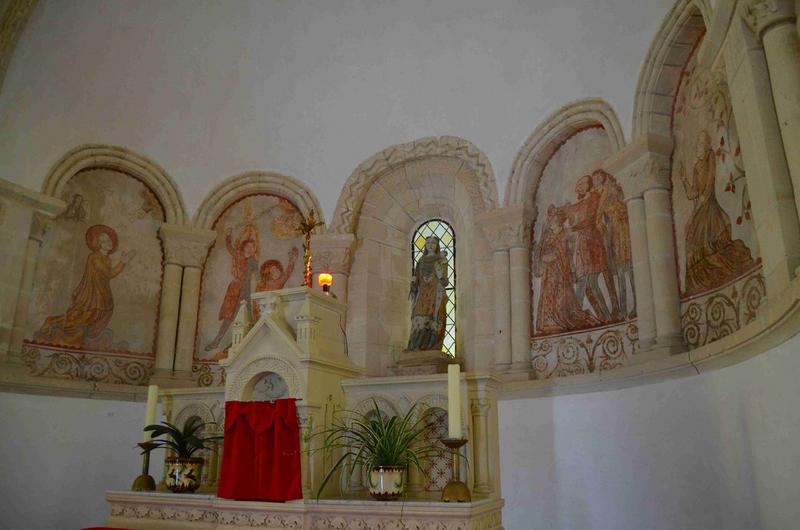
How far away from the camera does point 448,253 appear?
11.8 meters

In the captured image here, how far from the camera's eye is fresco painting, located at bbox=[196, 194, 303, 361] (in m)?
11.6

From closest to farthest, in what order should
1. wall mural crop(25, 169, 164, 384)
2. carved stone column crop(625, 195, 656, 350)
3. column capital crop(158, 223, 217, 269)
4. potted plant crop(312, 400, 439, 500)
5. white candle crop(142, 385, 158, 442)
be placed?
1. potted plant crop(312, 400, 439, 500)
2. white candle crop(142, 385, 158, 442)
3. carved stone column crop(625, 195, 656, 350)
4. wall mural crop(25, 169, 164, 384)
5. column capital crop(158, 223, 217, 269)

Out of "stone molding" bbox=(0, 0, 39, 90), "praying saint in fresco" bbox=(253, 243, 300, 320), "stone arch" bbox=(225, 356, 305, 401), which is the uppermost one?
"stone molding" bbox=(0, 0, 39, 90)

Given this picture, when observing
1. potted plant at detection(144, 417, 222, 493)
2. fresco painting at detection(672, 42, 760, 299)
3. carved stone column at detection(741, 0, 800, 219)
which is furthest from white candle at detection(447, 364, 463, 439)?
fresco painting at detection(672, 42, 760, 299)

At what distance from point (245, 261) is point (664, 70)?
24.0 ft

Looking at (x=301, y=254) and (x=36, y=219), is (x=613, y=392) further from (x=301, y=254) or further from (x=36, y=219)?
(x=36, y=219)

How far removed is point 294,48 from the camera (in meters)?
11.4

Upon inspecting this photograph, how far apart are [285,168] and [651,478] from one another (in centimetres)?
764

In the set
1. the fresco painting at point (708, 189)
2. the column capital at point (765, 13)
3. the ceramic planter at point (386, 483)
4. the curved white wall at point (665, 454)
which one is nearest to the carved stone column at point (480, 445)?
the ceramic planter at point (386, 483)

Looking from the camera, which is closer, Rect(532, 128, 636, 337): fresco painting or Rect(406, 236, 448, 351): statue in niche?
Rect(532, 128, 636, 337): fresco painting

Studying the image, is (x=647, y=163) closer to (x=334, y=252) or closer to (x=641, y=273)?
(x=641, y=273)

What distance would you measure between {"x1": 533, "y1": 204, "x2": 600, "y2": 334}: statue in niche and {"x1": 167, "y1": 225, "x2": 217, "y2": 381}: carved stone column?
5.60m

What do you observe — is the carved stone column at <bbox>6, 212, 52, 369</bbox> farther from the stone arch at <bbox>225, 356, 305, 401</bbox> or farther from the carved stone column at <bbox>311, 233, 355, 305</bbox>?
the stone arch at <bbox>225, 356, 305, 401</bbox>

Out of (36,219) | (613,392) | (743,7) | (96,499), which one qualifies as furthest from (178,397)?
(743,7)
